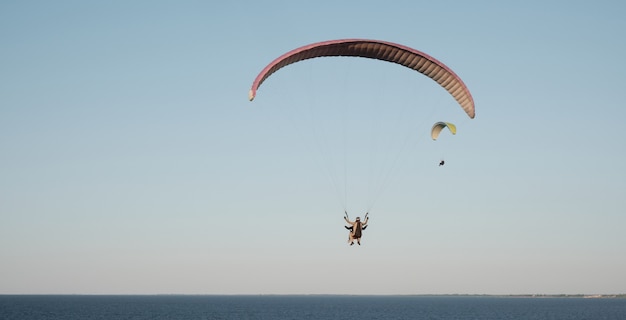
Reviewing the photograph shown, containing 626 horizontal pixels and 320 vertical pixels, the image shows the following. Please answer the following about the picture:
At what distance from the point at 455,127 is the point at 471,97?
1.25 m

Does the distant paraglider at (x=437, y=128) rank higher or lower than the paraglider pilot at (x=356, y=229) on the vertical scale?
higher

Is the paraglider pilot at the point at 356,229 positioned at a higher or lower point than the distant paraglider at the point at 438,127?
lower

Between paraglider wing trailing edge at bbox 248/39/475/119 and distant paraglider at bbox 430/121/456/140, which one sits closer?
paraglider wing trailing edge at bbox 248/39/475/119

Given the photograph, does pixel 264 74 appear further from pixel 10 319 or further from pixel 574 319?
pixel 574 319

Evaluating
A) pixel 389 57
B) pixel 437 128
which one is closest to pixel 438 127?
pixel 437 128

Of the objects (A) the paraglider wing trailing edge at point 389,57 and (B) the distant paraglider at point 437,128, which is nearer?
(A) the paraglider wing trailing edge at point 389,57

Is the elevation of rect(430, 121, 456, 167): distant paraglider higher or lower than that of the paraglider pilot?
higher

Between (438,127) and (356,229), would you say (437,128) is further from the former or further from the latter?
(356,229)

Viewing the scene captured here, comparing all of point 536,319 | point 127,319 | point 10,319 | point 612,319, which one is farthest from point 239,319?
point 612,319

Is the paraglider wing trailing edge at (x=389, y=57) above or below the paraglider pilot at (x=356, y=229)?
above

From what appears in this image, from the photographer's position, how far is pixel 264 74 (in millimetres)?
24656

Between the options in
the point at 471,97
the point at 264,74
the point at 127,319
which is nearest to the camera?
the point at 264,74

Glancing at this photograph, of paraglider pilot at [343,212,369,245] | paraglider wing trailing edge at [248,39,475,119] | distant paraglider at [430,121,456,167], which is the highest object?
paraglider wing trailing edge at [248,39,475,119]

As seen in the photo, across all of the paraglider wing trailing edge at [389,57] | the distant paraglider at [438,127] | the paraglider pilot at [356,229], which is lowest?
the paraglider pilot at [356,229]
